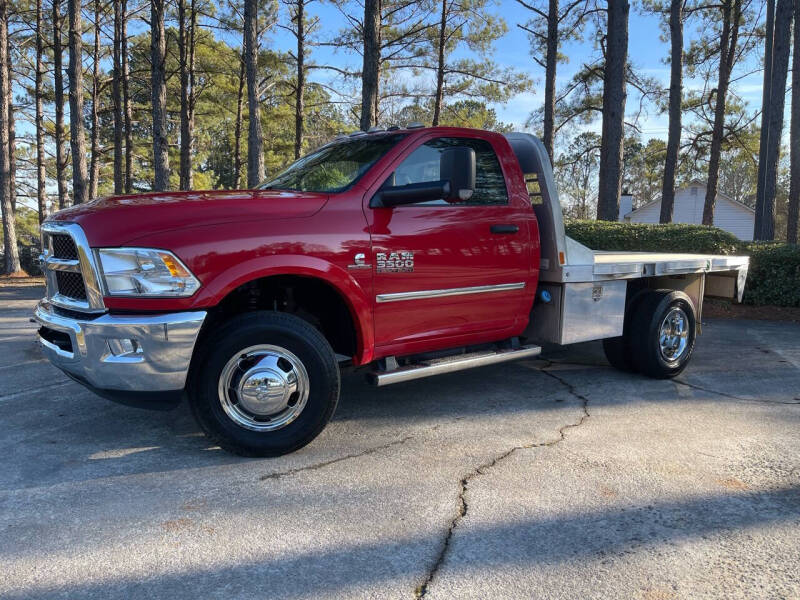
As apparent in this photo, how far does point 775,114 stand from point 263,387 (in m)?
16.7

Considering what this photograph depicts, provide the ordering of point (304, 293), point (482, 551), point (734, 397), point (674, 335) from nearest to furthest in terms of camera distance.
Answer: point (482, 551) < point (304, 293) < point (734, 397) < point (674, 335)

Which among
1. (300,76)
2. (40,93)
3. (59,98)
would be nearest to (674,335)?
(300,76)

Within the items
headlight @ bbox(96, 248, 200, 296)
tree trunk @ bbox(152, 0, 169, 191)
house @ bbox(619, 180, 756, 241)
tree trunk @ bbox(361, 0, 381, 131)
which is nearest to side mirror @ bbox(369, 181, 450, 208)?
headlight @ bbox(96, 248, 200, 296)

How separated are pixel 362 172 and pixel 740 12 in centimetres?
2121

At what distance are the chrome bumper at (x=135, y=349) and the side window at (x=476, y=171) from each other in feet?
5.61

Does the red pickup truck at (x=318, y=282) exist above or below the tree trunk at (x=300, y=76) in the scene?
below

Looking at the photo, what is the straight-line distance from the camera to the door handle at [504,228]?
4621mm

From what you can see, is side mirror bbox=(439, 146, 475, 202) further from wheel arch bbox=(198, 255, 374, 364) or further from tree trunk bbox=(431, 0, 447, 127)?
tree trunk bbox=(431, 0, 447, 127)

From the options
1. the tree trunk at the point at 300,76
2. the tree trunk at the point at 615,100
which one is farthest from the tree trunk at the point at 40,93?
the tree trunk at the point at 615,100

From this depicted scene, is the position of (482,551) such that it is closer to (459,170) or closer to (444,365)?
(444,365)

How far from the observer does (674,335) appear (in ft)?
19.1

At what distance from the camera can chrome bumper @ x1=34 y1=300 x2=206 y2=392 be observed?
3301 millimetres

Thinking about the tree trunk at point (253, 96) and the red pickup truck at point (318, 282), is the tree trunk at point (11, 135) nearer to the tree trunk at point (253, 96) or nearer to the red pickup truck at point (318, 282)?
the tree trunk at point (253, 96)

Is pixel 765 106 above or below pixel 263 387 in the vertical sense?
above
